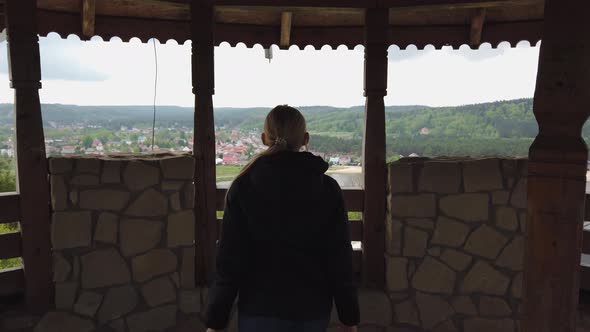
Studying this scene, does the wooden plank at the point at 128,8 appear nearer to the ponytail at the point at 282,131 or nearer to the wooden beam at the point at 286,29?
the wooden beam at the point at 286,29

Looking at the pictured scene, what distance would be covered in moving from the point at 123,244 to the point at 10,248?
785mm

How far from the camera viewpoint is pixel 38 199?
3621 millimetres

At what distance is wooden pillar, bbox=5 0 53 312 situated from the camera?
3.44 meters

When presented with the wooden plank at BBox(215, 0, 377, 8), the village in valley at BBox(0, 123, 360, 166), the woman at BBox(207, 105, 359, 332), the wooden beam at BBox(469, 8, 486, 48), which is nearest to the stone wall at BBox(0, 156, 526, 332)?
the village in valley at BBox(0, 123, 360, 166)

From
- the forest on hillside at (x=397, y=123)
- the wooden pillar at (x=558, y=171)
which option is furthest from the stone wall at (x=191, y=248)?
the wooden pillar at (x=558, y=171)

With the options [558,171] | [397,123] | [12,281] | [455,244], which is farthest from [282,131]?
[397,123]

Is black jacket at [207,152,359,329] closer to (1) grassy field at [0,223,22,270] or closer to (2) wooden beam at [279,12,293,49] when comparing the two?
(2) wooden beam at [279,12,293,49]

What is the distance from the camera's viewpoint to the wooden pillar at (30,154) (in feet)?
11.3

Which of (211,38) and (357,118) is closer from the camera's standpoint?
(211,38)

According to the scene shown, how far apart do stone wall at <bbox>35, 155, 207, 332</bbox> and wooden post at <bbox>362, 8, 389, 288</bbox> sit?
4.82 feet

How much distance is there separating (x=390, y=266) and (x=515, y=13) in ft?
8.74

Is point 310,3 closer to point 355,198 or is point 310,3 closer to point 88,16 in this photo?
point 355,198

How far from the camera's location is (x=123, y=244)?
3.83 m

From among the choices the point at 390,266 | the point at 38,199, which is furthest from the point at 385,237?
the point at 38,199
